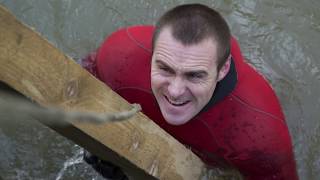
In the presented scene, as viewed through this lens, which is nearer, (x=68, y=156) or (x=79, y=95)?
Answer: (x=79, y=95)

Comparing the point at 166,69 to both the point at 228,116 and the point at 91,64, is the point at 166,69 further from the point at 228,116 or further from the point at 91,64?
the point at 91,64

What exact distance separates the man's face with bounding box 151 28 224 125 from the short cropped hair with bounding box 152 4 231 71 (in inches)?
0.9

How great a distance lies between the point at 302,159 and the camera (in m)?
3.37

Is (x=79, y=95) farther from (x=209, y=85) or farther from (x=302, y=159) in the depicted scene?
(x=302, y=159)

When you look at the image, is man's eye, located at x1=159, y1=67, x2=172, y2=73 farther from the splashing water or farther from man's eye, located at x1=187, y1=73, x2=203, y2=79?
the splashing water

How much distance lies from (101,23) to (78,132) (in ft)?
7.55

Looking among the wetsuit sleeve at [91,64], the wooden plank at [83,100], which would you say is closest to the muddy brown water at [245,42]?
the wetsuit sleeve at [91,64]

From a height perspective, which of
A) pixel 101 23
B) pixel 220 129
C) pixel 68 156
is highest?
pixel 220 129

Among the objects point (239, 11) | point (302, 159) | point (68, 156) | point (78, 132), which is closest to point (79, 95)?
point (78, 132)

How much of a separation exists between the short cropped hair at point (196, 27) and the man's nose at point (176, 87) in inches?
5.9

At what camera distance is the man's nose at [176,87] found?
6.98 feet

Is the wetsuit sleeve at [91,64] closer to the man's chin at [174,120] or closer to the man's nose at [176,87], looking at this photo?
the man's chin at [174,120]

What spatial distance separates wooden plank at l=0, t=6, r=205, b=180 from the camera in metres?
1.43

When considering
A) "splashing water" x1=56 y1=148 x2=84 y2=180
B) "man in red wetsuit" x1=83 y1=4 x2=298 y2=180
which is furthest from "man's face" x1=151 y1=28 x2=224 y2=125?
"splashing water" x1=56 y1=148 x2=84 y2=180
